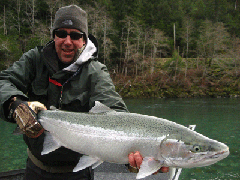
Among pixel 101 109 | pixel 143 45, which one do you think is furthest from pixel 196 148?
pixel 143 45

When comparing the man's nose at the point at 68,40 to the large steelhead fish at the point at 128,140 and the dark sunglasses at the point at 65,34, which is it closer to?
the dark sunglasses at the point at 65,34

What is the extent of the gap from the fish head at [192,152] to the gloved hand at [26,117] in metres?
1.21

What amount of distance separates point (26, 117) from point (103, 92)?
829 mm

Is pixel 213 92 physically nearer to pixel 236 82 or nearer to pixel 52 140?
pixel 236 82

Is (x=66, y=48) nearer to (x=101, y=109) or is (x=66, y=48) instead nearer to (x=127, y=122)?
(x=101, y=109)

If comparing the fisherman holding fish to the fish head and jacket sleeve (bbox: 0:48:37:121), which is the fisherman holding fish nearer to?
jacket sleeve (bbox: 0:48:37:121)

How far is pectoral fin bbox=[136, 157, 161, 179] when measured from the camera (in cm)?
209

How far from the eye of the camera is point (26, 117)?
7.21 ft

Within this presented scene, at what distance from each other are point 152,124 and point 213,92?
43.6 meters

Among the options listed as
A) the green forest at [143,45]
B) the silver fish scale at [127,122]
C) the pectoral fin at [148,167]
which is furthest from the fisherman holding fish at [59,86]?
the green forest at [143,45]

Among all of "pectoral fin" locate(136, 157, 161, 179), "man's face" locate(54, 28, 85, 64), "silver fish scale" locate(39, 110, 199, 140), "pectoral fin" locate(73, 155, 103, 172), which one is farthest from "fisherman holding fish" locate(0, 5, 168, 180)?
"pectoral fin" locate(73, 155, 103, 172)

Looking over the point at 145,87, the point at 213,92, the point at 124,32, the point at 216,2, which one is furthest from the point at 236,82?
the point at 216,2

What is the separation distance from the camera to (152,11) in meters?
70.2

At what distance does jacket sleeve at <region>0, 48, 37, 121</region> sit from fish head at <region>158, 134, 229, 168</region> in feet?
5.01
